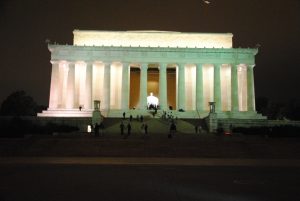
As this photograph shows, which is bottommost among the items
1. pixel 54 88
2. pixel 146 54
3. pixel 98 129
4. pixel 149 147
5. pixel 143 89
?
pixel 149 147

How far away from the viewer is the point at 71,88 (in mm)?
72625

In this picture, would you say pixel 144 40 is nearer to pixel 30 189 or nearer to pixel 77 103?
pixel 77 103

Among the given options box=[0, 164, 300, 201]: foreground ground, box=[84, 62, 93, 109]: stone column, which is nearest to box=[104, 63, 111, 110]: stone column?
box=[84, 62, 93, 109]: stone column

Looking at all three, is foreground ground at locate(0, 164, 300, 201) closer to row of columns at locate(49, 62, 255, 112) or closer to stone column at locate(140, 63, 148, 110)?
stone column at locate(140, 63, 148, 110)

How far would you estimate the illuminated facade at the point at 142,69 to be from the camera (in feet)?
237

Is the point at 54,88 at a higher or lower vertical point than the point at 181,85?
lower

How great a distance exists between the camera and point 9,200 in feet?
40.9

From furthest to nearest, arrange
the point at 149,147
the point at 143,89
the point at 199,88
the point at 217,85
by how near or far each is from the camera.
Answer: the point at 217,85 → the point at 199,88 → the point at 143,89 → the point at 149,147

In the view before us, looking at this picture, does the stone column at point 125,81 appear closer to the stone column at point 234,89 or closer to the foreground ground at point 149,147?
the stone column at point 234,89

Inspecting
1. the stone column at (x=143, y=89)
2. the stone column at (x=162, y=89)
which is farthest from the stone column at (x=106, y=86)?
the stone column at (x=162, y=89)

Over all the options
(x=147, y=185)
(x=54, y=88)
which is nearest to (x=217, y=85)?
(x=54, y=88)

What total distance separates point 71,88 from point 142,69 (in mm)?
12942

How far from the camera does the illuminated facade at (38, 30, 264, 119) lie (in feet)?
237

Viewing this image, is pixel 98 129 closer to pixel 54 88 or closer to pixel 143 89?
pixel 143 89
